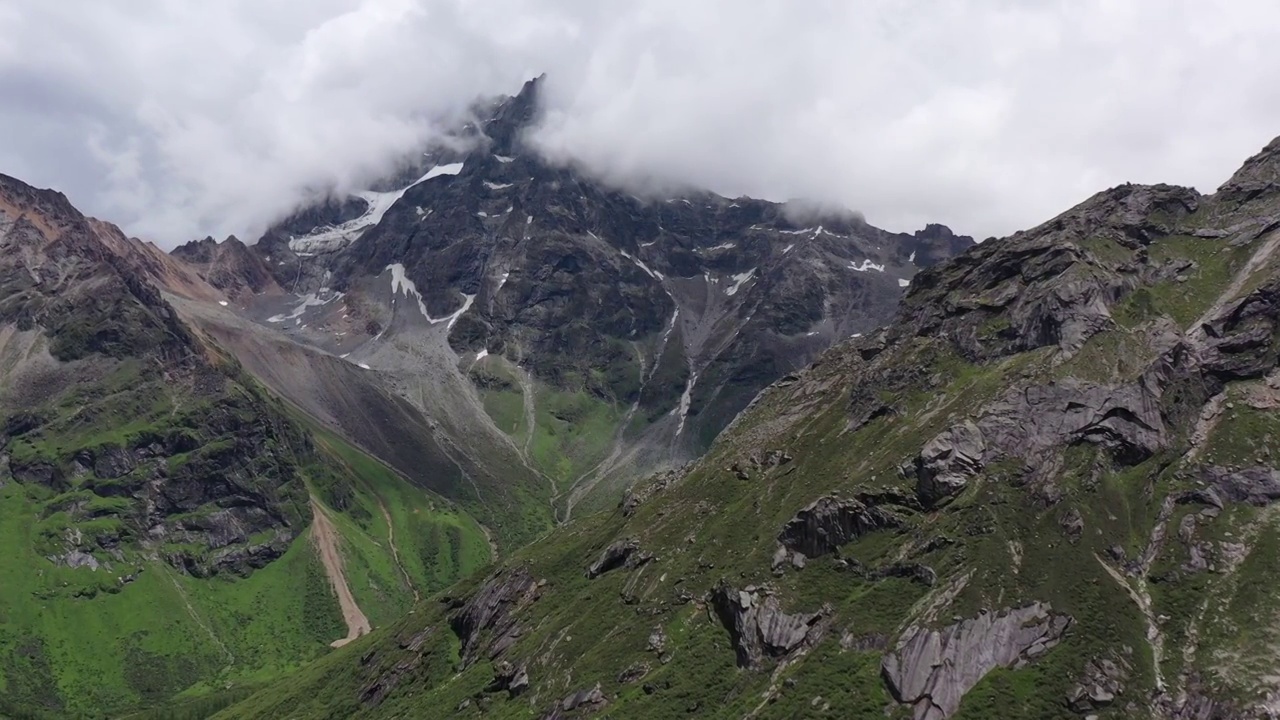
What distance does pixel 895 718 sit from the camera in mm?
147500

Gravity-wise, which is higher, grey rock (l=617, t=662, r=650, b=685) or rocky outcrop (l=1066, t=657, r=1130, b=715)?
grey rock (l=617, t=662, r=650, b=685)

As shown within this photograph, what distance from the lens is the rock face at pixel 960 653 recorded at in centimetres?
15012

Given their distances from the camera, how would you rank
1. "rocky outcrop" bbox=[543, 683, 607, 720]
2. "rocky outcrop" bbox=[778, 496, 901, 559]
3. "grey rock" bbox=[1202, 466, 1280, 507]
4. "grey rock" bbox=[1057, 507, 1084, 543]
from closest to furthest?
"grey rock" bbox=[1202, 466, 1280, 507] < "grey rock" bbox=[1057, 507, 1084, 543] < "rocky outcrop" bbox=[543, 683, 607, 720] < "rocky outcrop" bbox=[778, 496, 901, 559]

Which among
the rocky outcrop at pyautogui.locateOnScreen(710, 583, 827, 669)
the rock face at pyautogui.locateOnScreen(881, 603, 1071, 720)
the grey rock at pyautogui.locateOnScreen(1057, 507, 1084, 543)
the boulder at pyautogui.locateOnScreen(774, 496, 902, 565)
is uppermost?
the boulder at pyautogui.locateOnScreen(774, 496, 902, 565)

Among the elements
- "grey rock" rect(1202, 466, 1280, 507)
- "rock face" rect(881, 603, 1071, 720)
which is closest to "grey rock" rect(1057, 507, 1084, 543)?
"rock face" rect(881, 603, 1071, 720)

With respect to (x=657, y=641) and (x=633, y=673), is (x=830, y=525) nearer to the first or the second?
(x=657, y=641)

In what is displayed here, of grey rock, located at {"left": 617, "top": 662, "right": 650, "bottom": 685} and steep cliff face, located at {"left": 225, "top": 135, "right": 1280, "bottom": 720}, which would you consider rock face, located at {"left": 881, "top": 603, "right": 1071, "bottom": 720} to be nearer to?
steep cliff face, located at {"left": 225, "top": 135, "right": 1280, "bottom": 720}

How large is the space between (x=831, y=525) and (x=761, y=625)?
28166 millimetres

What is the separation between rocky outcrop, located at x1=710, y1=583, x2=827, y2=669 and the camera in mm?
173125

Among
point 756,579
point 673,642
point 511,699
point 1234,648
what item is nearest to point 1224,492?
point 1234,648

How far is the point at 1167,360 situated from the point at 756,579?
99342 millimetres

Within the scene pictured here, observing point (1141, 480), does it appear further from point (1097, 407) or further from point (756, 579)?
point (756, 579)

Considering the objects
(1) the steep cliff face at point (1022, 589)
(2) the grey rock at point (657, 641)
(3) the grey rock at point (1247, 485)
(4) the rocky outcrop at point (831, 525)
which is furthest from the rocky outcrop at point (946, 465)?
(2) the grey rock at point (657, 641)

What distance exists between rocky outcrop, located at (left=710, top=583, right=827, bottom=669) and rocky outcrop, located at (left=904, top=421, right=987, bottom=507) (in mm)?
36860
